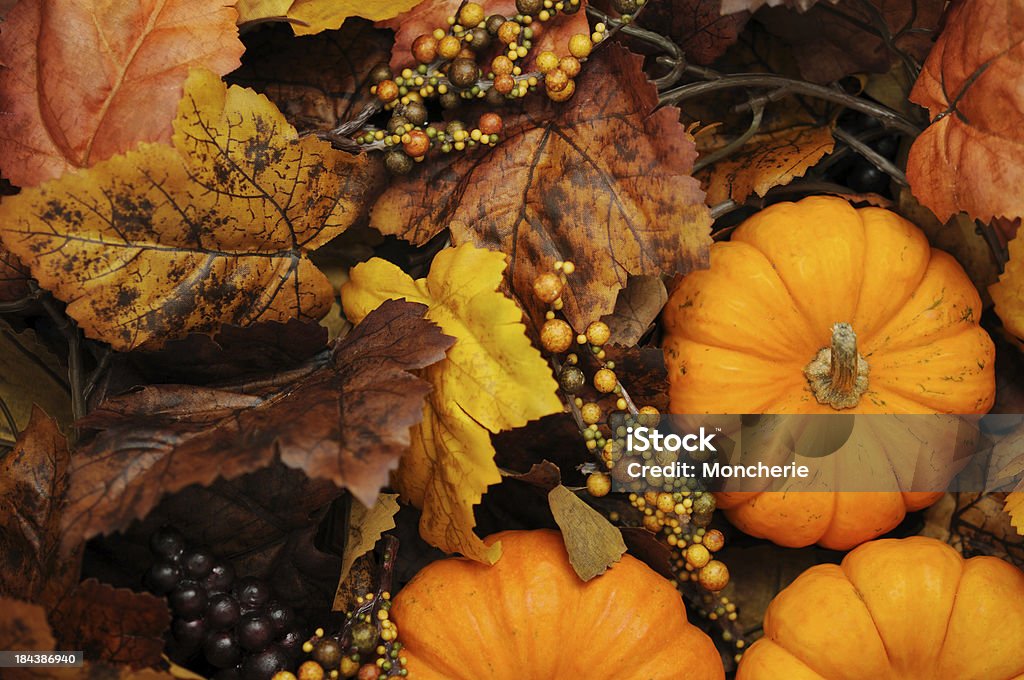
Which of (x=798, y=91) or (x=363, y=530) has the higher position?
(x=798, y=91)

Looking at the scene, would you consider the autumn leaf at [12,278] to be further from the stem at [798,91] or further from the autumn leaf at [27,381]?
the stem at [798,91]

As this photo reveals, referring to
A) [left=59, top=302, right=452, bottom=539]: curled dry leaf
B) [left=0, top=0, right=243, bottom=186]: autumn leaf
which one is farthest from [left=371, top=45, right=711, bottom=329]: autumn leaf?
[left=0, top=0, right=243, bottom=186]: autumn leaf

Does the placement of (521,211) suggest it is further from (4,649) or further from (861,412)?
(4,649)

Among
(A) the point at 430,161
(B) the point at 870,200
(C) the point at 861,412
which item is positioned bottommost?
(C) the point at 861,412

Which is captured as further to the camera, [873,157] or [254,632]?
[873,157]

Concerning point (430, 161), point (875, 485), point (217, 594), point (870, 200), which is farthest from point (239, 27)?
point (875, 485)

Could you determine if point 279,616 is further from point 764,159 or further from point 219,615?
point 764,159

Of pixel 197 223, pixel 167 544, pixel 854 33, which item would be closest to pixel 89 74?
pixel 197 223
